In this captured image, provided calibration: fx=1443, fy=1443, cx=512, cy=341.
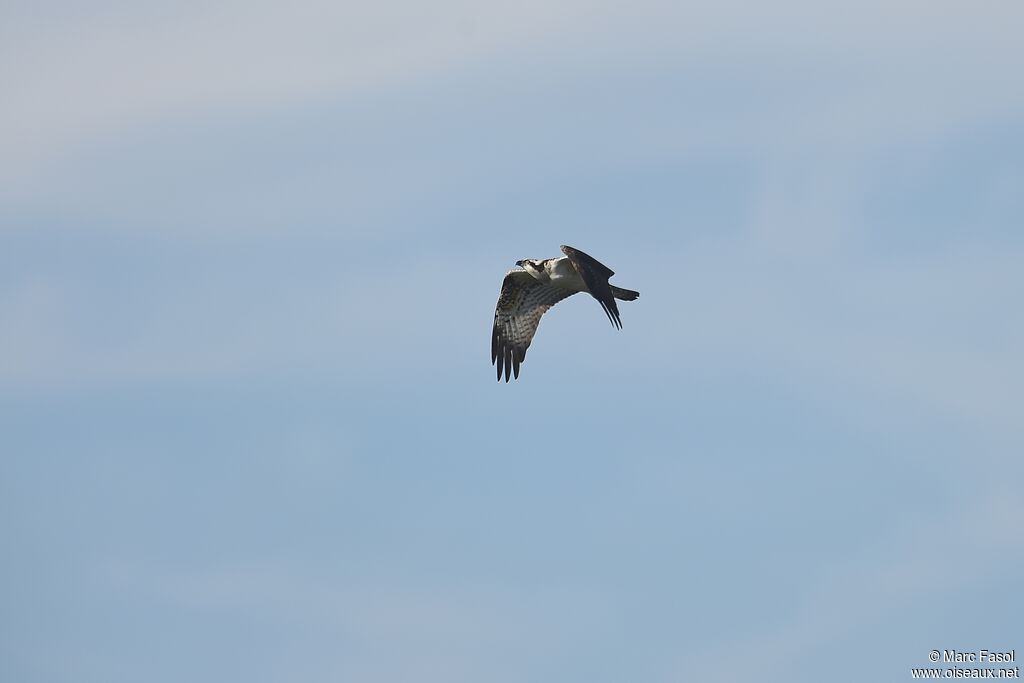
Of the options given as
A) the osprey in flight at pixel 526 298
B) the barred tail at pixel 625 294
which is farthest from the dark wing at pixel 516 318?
the barred tail at pixel 625 294

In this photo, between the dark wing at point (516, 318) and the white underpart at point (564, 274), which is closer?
the white underpart at point (564, 274)

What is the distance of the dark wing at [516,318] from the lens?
3306 cm

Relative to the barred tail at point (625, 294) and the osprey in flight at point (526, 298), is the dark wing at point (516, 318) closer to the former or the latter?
the osprey in flight at point (526, 298)

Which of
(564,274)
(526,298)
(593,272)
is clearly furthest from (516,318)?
(593,272)

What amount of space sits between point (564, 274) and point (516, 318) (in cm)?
226

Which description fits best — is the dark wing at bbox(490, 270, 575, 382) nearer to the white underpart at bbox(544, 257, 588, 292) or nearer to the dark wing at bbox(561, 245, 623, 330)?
the white underpart at bbox(544, 257, 588, 292)

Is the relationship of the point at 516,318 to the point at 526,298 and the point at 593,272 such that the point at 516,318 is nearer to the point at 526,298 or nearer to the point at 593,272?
the point at 526,298

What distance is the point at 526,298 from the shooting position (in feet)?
109

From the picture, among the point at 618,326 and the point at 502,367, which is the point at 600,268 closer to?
the point at 618,326

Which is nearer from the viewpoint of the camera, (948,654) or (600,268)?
(948,654)

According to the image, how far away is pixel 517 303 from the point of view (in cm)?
3334

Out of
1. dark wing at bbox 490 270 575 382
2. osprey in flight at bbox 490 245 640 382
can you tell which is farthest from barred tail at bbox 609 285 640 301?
dark wing at bbox 490 270 575 382

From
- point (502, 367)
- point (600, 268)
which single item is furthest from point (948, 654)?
point (502, 367)

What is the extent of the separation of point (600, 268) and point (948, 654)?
1041cm
